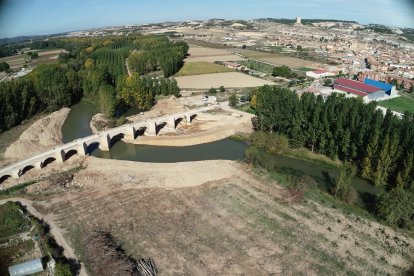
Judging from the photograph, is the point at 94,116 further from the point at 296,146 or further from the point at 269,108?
the point at 296,146

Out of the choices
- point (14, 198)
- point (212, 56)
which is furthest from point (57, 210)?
point (212, 56)

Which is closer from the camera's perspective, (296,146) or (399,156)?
(399,156)

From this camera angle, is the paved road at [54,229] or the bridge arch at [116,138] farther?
the bridge arch at [116,138]

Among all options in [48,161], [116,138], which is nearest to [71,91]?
[116,138]

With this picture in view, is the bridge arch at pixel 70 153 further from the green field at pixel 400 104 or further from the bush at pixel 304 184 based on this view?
the green field at pixel 400 104

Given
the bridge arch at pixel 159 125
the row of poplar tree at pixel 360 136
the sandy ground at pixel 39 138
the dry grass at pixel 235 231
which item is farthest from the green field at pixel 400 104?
the sandy ground at pixel 39 138
